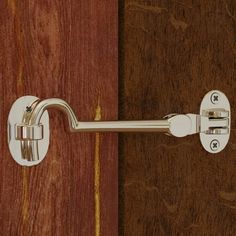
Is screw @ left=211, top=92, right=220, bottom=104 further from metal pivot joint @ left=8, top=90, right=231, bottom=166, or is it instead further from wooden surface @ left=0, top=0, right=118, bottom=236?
wooden surface @ left=0, top=0, right=118, bottom=236

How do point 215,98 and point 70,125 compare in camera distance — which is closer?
point 70,125

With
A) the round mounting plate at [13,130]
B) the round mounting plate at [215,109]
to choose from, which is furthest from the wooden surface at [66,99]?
the round mounting plate at [215,109]

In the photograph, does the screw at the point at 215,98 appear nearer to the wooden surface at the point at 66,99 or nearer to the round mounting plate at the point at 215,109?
the round mounting plate at the point at 215,109

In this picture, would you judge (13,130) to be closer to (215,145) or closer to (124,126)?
(124,126)

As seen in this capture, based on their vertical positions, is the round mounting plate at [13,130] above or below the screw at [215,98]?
below

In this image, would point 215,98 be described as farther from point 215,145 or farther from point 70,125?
point 70,125

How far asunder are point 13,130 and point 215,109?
0.24m

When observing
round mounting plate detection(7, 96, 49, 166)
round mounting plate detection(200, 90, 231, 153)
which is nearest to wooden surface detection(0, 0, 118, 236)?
round mounting plate detection(7, 96, 49, 166)

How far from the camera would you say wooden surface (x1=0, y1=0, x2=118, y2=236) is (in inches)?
23.8

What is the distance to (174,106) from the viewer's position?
0.71 m

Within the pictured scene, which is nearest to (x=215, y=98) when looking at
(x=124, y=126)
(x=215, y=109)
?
(x=215, y=109)

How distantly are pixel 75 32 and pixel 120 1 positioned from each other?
64 millimetres

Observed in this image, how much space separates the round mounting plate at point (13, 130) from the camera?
604mm

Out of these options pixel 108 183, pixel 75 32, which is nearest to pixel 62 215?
pixel 108 183
